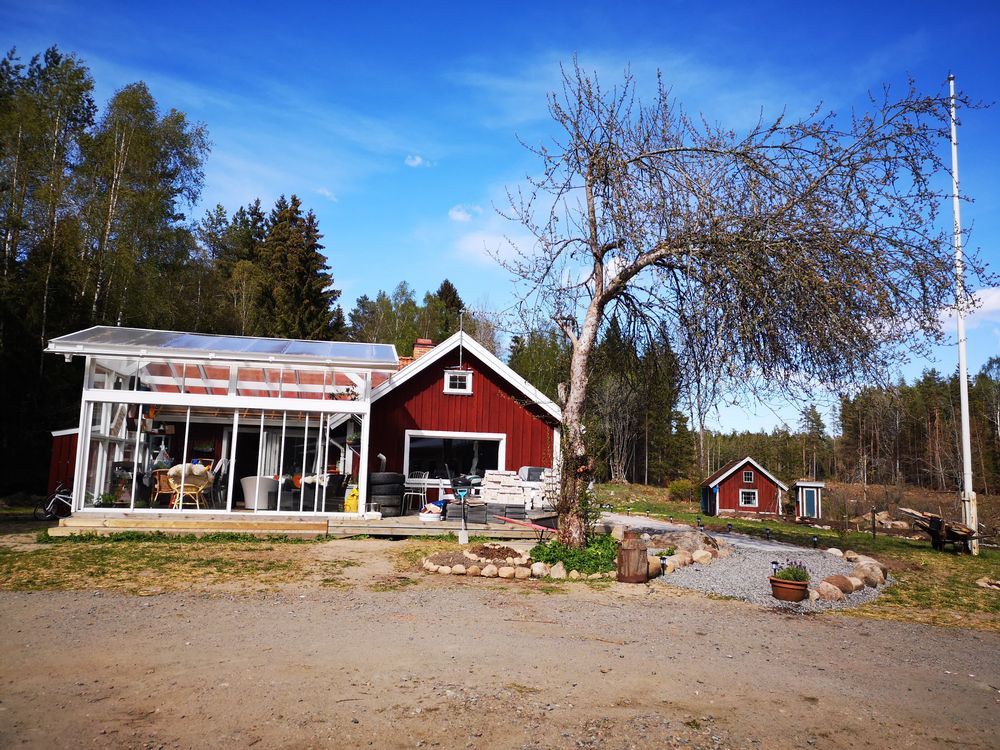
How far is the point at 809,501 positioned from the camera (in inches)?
1129

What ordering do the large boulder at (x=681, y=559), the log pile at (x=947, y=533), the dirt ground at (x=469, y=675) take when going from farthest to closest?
the log pile at (x=947, y=533)
the large boulder at (x=681, y=559)
the dirt ground at (x=469, y=675)

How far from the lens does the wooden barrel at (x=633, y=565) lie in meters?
9.18

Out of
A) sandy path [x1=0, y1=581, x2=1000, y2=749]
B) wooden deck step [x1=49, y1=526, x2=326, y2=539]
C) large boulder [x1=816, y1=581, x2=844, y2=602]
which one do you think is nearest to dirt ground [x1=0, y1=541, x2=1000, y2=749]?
sandy path [x1=0, y1=581, x2=1000, y2=749]

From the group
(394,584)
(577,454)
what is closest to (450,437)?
(577,454)

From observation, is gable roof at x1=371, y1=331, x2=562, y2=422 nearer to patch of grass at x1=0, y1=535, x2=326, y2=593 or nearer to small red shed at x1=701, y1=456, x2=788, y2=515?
patch of grass at x1=0, y1=535, x2=326, y2=593

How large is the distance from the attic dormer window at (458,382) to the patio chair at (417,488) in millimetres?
2163

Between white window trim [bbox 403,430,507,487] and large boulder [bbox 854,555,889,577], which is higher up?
white window trim [bbox 403,430,507,487]

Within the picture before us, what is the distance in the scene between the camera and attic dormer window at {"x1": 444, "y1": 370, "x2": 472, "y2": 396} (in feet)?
56.5

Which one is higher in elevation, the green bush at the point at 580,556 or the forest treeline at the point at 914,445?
the forest treeline at the point at 914,445

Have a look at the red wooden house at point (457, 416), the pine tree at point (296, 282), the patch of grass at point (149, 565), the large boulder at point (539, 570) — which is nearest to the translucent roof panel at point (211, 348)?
the red wooden house at point (457, 416)

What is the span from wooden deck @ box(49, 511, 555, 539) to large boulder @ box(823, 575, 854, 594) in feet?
18.1

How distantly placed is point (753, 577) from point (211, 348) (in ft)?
36.7

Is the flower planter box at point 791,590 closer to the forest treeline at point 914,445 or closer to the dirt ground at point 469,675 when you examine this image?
the dirt ground at point 469,675

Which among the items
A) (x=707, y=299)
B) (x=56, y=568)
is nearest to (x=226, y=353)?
(x=56, y=568)
